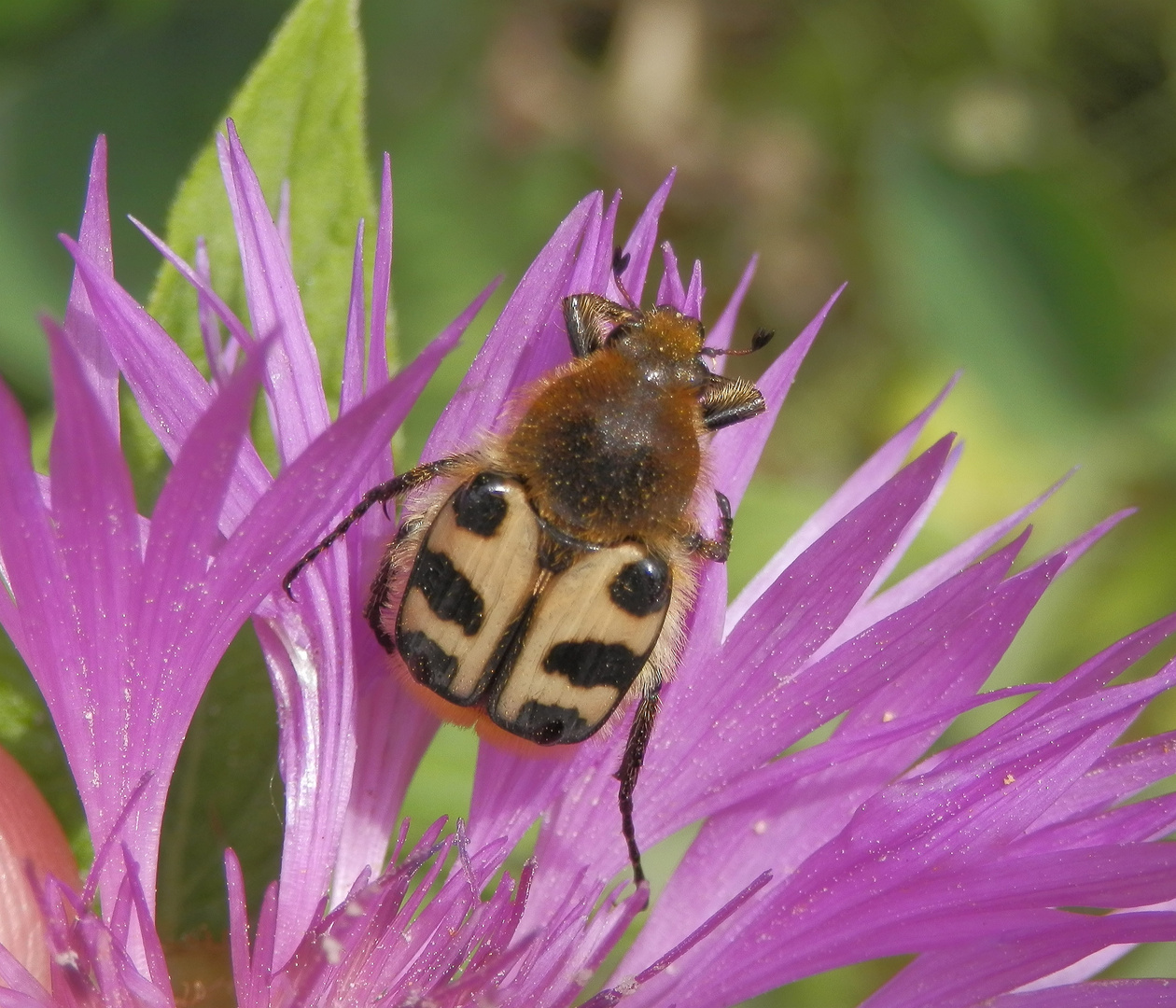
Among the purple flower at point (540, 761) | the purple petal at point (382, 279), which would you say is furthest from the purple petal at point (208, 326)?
the purple petal at point (382, 279)

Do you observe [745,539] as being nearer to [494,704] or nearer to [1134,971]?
[494,704]

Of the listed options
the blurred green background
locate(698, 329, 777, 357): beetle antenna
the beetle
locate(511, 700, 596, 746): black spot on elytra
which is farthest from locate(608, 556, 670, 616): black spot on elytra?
the blurred green background

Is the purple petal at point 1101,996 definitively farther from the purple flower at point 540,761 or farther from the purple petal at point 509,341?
the purple petal at point 509,341

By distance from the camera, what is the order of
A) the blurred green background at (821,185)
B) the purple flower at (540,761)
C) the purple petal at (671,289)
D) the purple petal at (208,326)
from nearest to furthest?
the purple flower at (540,761) < the purple petal at (208,326) < the purple petal at (671,289) < the blurred green background at (821,185)

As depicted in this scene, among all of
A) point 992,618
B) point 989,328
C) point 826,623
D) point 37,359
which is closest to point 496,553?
point 826,623

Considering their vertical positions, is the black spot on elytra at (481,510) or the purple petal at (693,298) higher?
the purple petal at (693,298)

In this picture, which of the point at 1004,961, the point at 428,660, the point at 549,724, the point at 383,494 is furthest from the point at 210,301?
the point at 1004,961

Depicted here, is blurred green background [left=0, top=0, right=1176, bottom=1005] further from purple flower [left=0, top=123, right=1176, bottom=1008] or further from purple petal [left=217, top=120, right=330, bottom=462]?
purple petal [left=217, top=120, right=330, bottom=462]
